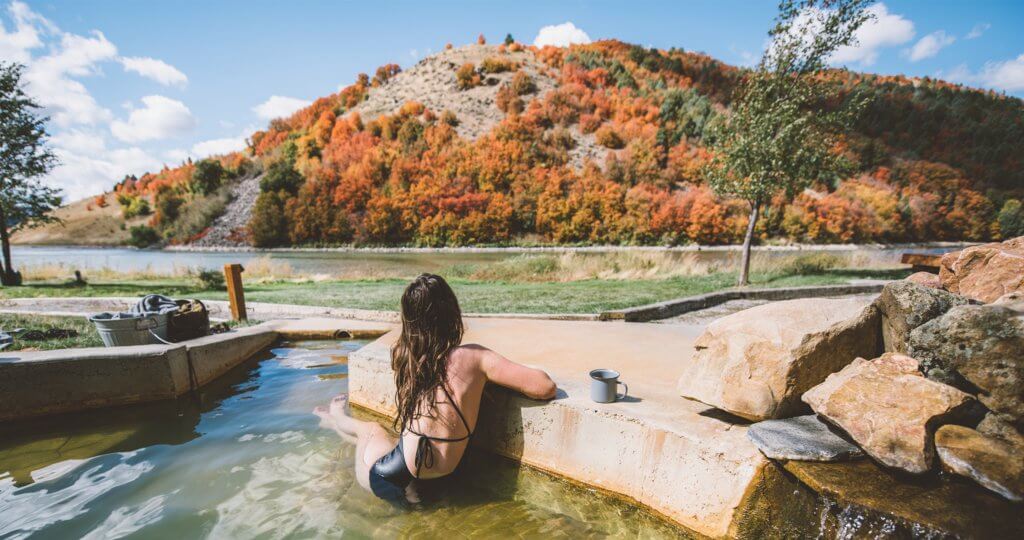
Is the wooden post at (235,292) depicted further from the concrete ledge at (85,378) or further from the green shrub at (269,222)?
the green shrub at (269,222)

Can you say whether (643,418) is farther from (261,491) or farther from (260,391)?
(260,391)

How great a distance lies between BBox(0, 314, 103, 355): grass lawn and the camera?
16.8ft

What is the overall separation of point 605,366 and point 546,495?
4.52 ft

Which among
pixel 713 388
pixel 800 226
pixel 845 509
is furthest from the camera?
pixel 800 226

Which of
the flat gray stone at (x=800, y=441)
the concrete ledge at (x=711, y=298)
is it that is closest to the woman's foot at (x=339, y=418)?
the flat gray stone at (x=800, y=441)

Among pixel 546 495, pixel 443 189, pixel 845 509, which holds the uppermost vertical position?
pixel 443 189

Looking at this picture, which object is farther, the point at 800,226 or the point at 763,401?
the point at 800,226

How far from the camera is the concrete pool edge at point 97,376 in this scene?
13.1 ft

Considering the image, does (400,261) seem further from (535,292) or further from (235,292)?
(235,292)

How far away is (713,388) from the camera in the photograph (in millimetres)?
2674

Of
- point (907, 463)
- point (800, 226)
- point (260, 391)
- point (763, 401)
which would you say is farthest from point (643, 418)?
point (800, 226)

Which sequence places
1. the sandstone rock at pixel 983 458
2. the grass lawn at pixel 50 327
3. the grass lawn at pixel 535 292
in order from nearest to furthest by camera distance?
the sandstone rock at pixel 983 458
the grass lawn at pixel 50 327
the grass lawn at pixel 535 292

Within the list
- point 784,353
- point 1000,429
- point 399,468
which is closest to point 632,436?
point 784,353

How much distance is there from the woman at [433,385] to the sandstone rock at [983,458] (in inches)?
80.0
